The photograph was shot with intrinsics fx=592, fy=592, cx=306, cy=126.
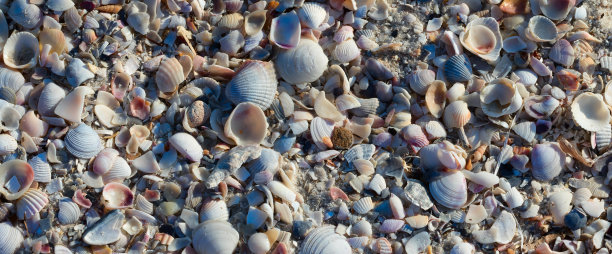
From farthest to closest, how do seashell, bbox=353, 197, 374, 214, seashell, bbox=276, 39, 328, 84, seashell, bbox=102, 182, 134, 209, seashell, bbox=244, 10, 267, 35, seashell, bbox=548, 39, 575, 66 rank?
seashell, bbox=548, 39, 575, 66
seashell, bbox=244, 10, 267, 35
seashell, bbox=276, 39, 328, 84
seashell, bbox=353, 197, 374, 214
seashell, bbox=102, 182, 134, 209

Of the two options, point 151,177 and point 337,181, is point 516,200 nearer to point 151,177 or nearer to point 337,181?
point 337,181

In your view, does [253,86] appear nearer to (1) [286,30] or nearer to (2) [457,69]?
(1) [286,30]

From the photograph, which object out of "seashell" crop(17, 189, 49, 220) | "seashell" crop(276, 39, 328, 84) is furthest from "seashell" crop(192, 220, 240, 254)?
"seashell" crop(276, 39, 328, 84)

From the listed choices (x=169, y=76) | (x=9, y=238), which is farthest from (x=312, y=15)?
(x=9, y=238)

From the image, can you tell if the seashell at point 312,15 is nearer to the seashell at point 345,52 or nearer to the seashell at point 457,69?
the seashell at point 345,52

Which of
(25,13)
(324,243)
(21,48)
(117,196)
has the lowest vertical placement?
(324,243)

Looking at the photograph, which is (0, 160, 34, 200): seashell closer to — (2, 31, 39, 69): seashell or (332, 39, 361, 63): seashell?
(2, 31, 39, 69): seashell
